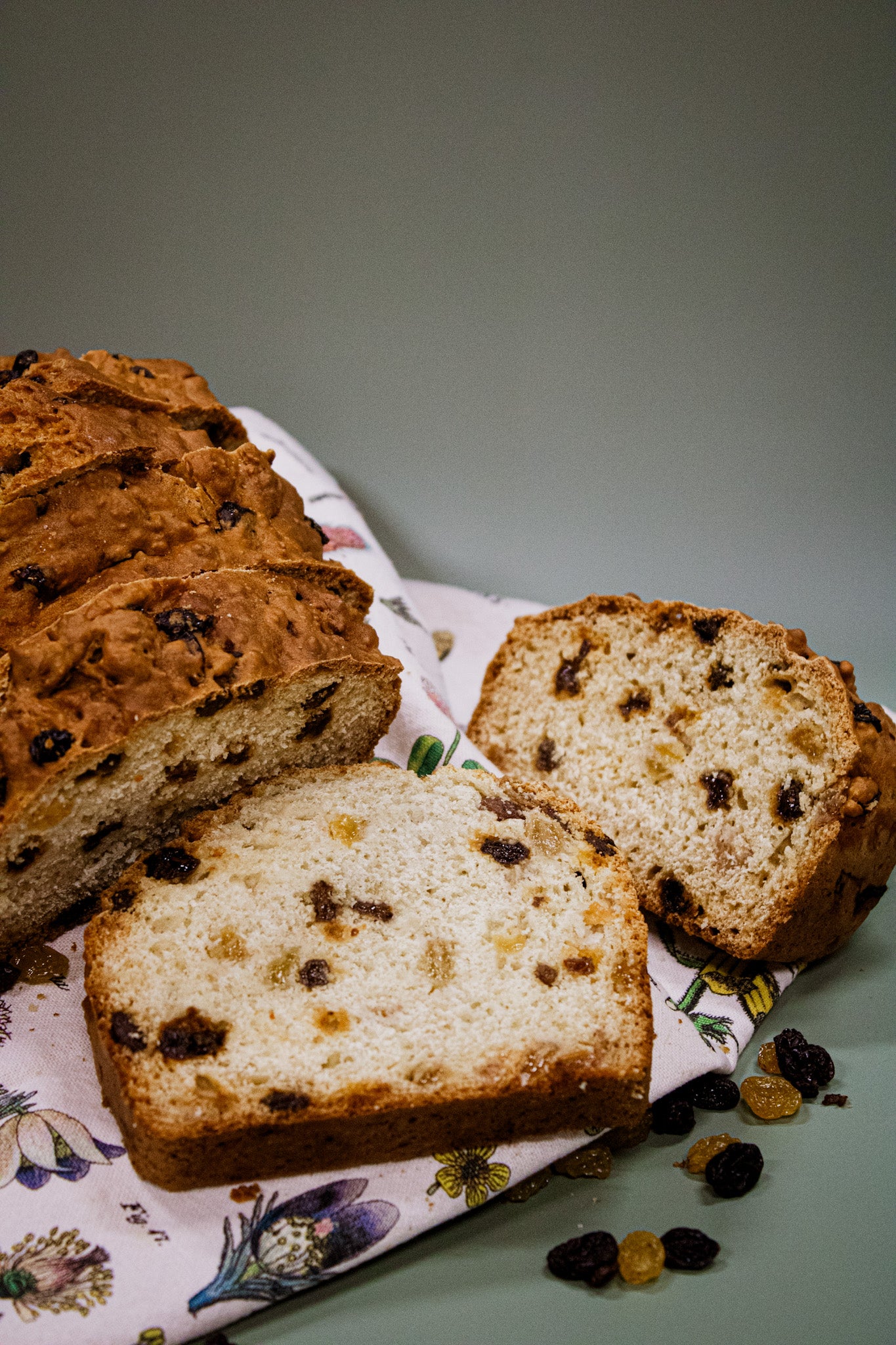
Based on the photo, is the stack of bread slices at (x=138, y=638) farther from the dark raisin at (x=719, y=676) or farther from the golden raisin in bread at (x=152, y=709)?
the dark raisin at (x=719, y=676)

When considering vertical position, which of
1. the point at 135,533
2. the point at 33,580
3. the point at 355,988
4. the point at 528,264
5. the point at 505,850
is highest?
the point at 528,264

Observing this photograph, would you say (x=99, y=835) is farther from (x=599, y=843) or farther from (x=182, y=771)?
(x=599, y=843)

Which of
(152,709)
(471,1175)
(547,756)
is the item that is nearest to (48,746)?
(152,709)

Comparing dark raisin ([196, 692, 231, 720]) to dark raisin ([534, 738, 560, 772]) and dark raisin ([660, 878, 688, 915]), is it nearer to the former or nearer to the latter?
dark raisin ([534, 738, 560, 772])

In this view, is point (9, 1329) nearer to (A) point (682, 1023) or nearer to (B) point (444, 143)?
(A) point (682, 1023)

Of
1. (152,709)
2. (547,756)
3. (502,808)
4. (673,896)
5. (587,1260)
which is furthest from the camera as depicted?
(547,756)

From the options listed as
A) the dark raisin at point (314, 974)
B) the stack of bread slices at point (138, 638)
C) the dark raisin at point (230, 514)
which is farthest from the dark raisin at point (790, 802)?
the dark raisin at point (230, 514)

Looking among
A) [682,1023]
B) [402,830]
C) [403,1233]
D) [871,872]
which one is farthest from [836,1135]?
[402,830]
